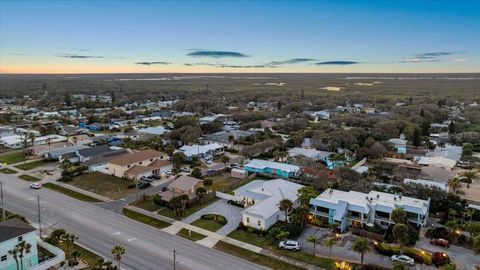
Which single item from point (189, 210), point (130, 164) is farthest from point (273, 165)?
point (130, 164)

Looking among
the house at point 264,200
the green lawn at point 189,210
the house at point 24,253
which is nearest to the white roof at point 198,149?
the house at point 264,200

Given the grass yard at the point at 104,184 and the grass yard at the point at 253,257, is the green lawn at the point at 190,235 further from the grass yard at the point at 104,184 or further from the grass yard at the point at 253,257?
the grass yard at the point at 104,184

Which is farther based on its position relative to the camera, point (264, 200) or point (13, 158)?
point (13, 158)

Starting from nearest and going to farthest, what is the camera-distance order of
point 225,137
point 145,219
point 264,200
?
point 145,219, point 264,200, point 225,137

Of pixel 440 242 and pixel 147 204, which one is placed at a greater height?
pixel 440 242

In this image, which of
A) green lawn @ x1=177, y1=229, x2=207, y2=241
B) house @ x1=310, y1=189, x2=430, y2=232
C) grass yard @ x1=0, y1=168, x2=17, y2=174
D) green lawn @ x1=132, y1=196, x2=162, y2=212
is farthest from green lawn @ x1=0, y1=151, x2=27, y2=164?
house @ x1=310, y1=189, x2=430, y2=232

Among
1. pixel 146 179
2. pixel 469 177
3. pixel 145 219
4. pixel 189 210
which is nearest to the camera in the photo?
pixel 145 219

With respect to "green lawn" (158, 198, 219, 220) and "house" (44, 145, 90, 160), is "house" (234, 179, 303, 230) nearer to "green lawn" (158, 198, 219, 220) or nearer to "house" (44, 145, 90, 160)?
"green lawn" (158, 198, 219, 220)

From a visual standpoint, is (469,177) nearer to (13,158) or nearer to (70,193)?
(70,193)

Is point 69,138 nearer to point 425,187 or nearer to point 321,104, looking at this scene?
point 425,187
